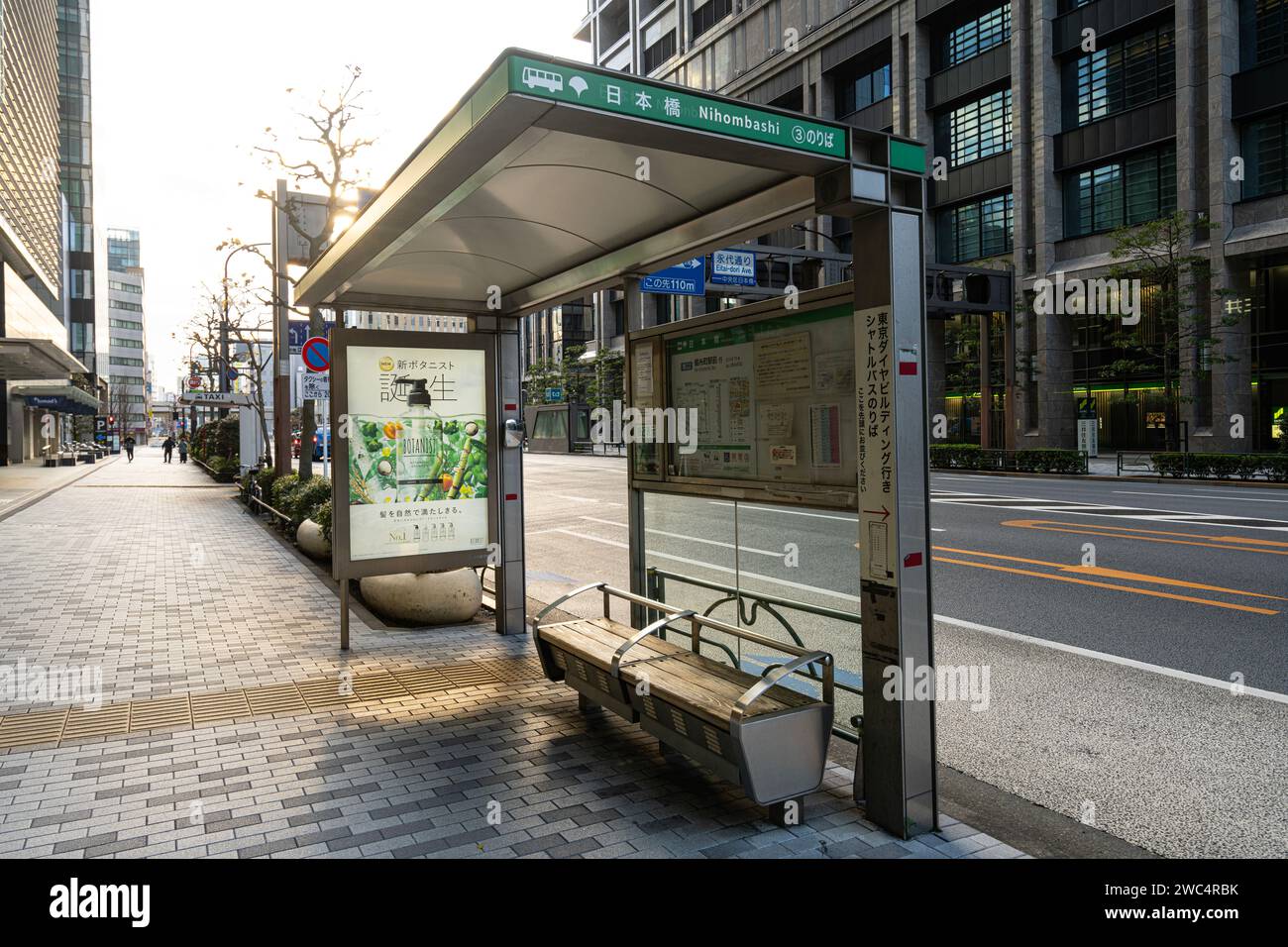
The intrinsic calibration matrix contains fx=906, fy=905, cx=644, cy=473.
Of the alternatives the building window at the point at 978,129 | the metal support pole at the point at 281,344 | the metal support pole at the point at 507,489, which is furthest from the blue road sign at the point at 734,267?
the building window at the point at 978,129

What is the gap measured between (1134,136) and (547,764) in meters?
37.1

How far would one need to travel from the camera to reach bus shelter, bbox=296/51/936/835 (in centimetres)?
351

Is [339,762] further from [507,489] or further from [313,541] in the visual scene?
[313,541]

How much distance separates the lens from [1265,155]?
2994cm

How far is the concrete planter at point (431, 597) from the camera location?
8.32m

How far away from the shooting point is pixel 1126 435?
1534 inches

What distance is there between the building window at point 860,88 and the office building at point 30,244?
37.0 meters

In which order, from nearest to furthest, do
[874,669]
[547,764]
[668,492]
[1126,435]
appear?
[874,669]
[547,764]
[668,492]
[1126,435]

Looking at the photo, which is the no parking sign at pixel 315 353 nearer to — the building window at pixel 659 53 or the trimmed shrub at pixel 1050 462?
the trimmed shrub at pixel 1050 462

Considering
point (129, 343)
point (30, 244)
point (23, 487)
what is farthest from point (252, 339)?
point (129, 343)
